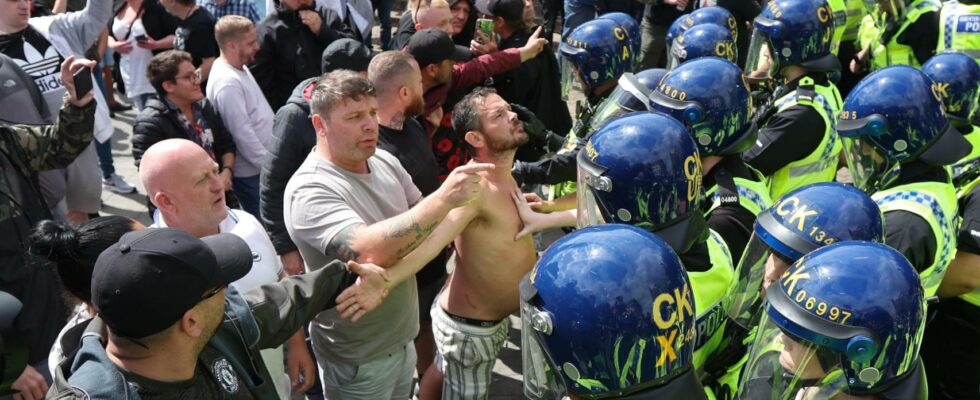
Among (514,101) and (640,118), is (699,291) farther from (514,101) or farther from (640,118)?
(514,101)

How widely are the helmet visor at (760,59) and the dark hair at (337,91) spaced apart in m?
2.93

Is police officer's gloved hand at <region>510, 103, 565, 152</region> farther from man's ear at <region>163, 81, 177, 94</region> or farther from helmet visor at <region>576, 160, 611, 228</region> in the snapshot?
man's ear at <region>163, 81, 177, 94</region>

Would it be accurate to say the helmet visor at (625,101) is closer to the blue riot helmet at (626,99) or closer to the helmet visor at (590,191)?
the blue riot helmet at (626,99)

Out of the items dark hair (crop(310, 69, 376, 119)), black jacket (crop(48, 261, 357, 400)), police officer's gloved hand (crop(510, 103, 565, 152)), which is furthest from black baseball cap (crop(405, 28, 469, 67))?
black jacket (crop(48, 261, 357, 400))

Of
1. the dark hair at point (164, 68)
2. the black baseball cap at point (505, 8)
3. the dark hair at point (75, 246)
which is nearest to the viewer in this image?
the dark hair at point (75, 246)

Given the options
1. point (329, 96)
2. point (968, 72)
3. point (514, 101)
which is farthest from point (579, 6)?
point (329, 96)

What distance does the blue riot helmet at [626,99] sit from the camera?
4598mm

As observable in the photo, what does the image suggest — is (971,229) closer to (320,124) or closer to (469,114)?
(469,114)

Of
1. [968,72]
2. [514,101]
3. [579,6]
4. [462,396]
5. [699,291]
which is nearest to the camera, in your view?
[699,291]

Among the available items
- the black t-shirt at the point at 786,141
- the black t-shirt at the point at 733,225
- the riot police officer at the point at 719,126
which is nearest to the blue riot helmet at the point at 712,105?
the riot police officer at the point at 719,126

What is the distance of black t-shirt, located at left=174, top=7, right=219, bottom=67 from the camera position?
21.5 feet

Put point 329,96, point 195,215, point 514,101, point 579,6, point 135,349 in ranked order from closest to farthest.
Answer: point 135,349 → point 195,215 → point 329,96 → point 514,101 → point 579,6

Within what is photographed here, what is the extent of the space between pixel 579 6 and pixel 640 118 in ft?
24.8

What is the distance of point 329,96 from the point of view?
3.55 metres
